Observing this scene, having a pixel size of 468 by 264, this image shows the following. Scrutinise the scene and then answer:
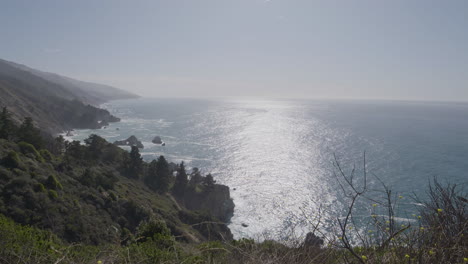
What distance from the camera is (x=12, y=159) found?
2225cm

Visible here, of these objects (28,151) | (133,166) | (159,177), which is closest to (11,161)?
(28,151)

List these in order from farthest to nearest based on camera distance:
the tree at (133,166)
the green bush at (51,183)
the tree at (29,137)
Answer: the tree at (133,166), the tree at (29,137), the green bush at (51,183)

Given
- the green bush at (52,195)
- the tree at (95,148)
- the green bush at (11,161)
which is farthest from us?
the tree at (95,148)

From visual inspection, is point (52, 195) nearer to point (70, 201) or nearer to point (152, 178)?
point (70, 201)

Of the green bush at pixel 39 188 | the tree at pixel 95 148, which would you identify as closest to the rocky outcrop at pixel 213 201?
the tree at pixel 95 148

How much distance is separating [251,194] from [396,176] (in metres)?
33.3

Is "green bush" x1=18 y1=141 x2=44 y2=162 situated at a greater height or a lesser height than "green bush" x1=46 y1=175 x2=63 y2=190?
greater

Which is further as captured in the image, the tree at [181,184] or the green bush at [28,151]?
the tree at [181,184]

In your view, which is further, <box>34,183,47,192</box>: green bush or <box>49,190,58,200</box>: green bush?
<box>49,190,58,200</box>: green bush

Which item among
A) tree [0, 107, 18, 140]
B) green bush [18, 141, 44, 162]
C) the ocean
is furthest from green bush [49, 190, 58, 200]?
the ocean

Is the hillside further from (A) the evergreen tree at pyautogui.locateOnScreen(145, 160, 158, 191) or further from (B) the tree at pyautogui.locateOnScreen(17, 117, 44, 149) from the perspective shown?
(A) the evergreen tree at pyautogui.locateOnScreen(145, 160, 158, 191)

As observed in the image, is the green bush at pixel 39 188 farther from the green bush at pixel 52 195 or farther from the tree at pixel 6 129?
the tree at pixel 6 129

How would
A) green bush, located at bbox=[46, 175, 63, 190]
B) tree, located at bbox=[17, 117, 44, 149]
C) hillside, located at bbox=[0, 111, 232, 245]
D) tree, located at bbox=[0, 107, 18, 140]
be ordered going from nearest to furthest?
hillside, located at bbox=[0, 111, 232, 245] → green bush, located at bbox=[46, 175, 63, 190] → tree, located at bbox=[0, 107, 18, 140] → tree, located at bbox=[17, 117, 44, 149]

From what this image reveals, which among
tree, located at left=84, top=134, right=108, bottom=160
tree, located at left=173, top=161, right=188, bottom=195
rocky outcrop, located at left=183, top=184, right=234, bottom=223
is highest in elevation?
tree, located at left=84, top=134, right=108, bottom=160
